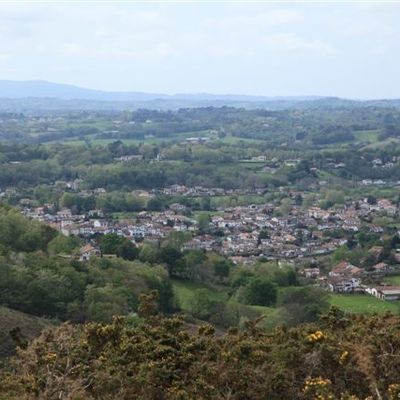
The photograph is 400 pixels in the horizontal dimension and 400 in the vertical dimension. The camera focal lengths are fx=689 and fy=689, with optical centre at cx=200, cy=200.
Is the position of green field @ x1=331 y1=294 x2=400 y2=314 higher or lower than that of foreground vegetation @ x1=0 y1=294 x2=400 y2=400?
lower

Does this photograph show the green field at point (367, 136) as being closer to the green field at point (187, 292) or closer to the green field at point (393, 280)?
the green field at point (393, 280)

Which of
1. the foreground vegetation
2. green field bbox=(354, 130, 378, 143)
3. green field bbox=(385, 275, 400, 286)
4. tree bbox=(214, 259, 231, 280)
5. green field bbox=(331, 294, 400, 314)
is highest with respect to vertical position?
the foreground vegetation

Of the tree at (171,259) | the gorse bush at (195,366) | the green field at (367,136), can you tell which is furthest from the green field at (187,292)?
the green field at (367,136)

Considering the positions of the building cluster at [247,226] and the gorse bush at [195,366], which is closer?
the gorse bush at [195,366]

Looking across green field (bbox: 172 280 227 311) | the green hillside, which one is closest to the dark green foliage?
green field (bbox: 172 280 227 311)

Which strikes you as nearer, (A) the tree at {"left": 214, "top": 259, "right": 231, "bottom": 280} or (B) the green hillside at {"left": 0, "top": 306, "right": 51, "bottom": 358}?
(B) the green hillside at {"left": 0, "top": 306, "right": 51, "bottom": 358}

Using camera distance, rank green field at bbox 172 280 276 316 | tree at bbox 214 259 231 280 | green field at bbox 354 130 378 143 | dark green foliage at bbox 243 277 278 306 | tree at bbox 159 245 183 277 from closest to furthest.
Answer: green field at bbox 172 280 276 316
dark green foliage at bbox 243 277 278 306
tree at bbox 159 245 183 277
tree at bbox 214 259 231 280
green field at bbox 354 130 378 143

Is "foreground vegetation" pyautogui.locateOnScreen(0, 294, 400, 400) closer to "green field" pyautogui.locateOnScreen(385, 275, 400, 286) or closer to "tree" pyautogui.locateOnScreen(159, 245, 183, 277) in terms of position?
"tree" pyautogui.locateOnScreen(159, 245, 183, 277)

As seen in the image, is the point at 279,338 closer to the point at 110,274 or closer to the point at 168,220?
the point at 110,274

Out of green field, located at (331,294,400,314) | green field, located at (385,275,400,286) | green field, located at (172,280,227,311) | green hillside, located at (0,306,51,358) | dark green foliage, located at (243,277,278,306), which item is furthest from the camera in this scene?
green field, located at (385,275,400,286)

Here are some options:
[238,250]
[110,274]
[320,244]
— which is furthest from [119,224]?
[110,274]
